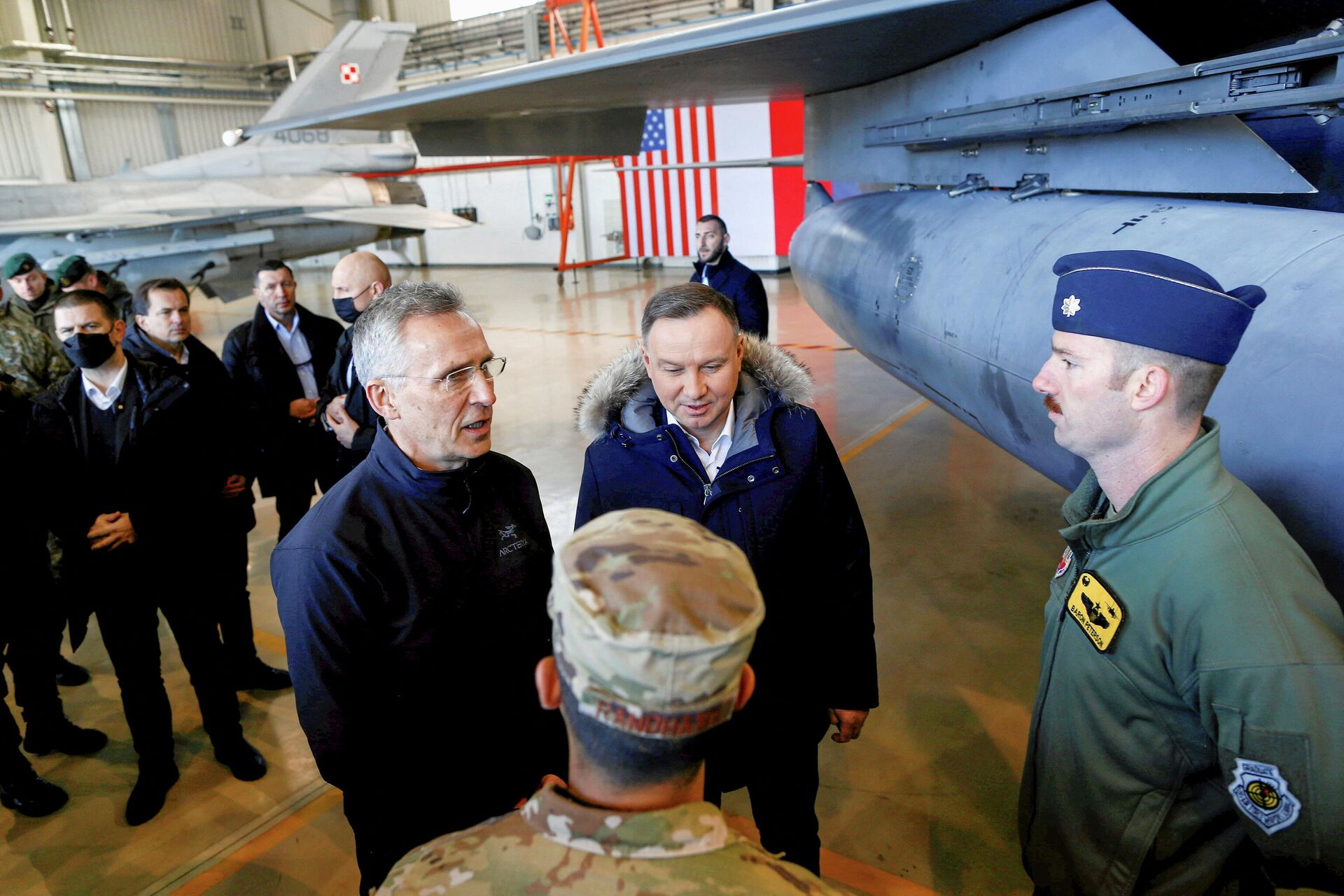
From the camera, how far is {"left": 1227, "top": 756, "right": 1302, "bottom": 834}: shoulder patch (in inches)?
50.4

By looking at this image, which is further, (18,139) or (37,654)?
(18,139)

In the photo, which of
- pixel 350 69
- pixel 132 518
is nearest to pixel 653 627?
pixel 132 518

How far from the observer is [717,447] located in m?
2.11

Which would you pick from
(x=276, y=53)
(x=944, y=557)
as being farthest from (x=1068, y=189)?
(x=276, y=53)

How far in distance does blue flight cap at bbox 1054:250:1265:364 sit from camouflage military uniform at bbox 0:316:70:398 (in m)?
4.45

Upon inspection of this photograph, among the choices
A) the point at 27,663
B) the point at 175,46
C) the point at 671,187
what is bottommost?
the point at 27,663

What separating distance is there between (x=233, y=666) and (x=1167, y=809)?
365 centimetres

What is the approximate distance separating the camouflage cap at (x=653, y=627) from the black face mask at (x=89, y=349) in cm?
276

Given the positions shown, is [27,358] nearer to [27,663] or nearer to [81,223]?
[27,663]

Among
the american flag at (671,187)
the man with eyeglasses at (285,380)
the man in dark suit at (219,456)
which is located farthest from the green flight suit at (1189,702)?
the american flag at (671,187)

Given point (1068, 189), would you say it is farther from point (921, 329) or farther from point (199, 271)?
point (199, 271)

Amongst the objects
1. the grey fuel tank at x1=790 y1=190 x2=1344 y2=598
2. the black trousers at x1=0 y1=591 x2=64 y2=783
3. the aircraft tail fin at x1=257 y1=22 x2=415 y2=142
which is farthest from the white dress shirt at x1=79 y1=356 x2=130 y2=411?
the aircraft tail fin at x1=257 y1=22 x2=415 y2=142

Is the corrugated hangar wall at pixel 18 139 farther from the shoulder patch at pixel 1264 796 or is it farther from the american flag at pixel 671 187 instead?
the shoulder patch at pixel 1264 796

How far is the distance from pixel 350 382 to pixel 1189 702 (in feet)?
10.7
